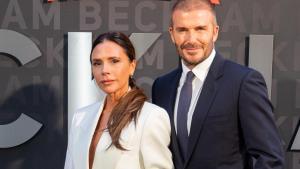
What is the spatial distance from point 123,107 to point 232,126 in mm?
470

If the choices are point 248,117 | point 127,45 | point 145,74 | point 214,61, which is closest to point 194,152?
point 248,117

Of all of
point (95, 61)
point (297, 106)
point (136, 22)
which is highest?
point (136, 22)

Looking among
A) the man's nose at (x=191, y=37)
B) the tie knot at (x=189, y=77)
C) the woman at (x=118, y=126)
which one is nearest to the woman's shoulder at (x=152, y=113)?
the woman at (x=118, y=126)

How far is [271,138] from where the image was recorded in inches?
61.1

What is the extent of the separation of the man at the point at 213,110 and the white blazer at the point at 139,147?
0.28 ft

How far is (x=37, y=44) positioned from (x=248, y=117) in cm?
229

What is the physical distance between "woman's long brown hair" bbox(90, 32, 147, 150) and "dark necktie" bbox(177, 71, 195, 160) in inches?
6.8

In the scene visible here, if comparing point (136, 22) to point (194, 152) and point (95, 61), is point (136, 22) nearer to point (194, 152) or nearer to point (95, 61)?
point (95, 61)

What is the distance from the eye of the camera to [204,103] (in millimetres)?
1665

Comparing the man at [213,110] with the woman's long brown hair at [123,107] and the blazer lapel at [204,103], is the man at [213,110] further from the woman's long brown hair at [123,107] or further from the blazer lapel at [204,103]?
the woman's long brown hair at [123,107]

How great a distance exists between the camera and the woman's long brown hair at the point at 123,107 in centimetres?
161

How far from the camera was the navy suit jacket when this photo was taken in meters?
1.54

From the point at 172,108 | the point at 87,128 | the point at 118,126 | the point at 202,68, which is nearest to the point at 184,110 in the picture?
the point at 172,108

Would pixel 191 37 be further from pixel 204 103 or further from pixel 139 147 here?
pixel 139 147
